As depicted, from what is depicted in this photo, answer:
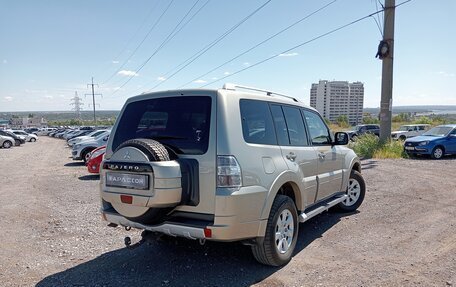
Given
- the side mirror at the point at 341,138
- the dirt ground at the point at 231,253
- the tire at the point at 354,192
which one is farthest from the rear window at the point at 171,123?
the tire at the point at 354,192

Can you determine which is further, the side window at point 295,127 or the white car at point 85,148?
the white car at point 85,148

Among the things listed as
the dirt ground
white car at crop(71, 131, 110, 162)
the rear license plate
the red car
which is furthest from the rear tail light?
white car at crop(71, 131, 110, 162)

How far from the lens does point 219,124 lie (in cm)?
345

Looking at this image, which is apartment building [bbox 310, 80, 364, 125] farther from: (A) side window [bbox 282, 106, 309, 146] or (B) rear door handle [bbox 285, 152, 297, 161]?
(B) rear door handle [bbox 285, 152, 297, 161]

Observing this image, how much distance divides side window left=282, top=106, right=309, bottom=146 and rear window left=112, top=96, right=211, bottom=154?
1.37 m

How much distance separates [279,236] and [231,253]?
2.52 ft

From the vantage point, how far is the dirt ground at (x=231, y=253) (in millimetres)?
3744

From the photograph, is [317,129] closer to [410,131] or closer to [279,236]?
[279,236]

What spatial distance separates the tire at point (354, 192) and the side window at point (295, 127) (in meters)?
2.16

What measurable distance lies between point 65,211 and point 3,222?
1.05 metres

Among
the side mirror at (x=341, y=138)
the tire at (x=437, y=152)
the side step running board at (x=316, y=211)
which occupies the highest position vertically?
the side mirror at (x=341, y=138)

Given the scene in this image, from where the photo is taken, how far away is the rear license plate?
3.39 meters

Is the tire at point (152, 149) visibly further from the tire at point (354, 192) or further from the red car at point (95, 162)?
the red car at point (95, 162)

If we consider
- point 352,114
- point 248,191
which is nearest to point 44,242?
point 248,191
